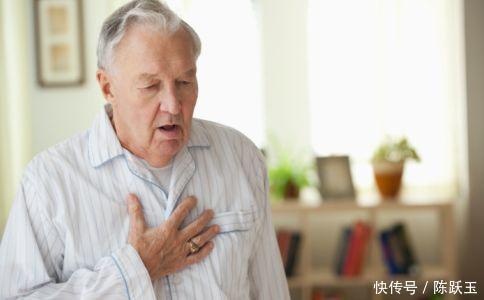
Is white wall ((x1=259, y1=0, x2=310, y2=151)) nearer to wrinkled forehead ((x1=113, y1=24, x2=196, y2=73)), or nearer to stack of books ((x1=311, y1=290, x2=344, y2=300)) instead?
stack of books ((x1=311, y1=290, x2=344, y2=300))

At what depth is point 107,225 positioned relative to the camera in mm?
1402

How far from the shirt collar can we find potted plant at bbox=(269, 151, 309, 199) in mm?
2232

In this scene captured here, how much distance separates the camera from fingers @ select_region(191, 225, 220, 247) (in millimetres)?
1428

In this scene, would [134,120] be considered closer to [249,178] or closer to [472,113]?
[249,178]

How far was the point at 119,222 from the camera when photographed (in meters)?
1.41

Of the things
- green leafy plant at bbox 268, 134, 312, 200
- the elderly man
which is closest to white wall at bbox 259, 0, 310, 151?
green leafy plant at bbox 268, 134, 312, 200

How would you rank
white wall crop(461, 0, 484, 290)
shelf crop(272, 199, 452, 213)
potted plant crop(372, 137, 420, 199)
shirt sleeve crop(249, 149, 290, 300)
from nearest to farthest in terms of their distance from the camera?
shirt sleeve crop(249, 149, 290, 300) → shelf crop(272, 199, 452, 213) → potted plant crop(372, 137, 420, 199) → white wall crop(461, 0, 484, 290)

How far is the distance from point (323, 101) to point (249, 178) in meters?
2.60

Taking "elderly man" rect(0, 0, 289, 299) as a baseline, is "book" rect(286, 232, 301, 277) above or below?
below

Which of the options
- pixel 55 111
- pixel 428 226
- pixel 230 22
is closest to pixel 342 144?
pixel 428 226

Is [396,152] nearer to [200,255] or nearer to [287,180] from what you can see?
[287,180]

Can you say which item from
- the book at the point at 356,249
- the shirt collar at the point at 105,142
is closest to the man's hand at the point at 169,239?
the shirt collar at the point at 105,142

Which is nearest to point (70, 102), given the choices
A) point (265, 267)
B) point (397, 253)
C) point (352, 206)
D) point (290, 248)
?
point (290, 248)

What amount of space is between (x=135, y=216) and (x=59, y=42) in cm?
290
